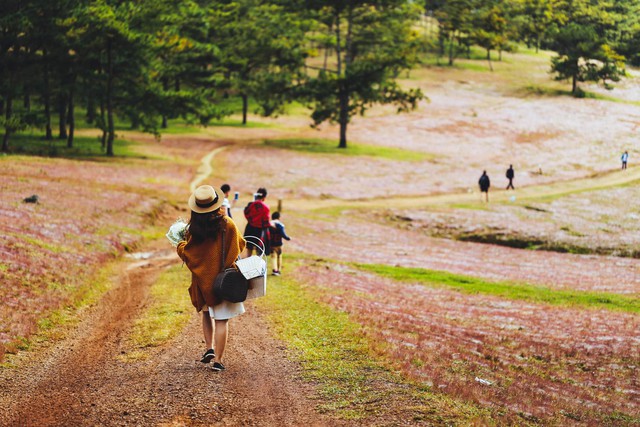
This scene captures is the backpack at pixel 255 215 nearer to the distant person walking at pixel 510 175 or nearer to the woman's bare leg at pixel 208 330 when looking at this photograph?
the woman's bare leg at pixel 208 330

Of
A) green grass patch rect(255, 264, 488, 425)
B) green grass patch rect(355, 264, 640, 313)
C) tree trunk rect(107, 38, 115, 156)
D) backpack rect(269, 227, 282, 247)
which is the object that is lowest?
green grass patch rect(355, 264, 640, 313)

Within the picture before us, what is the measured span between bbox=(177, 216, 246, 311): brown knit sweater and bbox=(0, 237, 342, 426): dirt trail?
1.48m

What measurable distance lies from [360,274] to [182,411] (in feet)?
62.4

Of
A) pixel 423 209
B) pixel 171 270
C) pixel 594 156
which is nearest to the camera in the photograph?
pixel 171 270

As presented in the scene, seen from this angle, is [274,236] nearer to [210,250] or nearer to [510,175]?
[210,250]

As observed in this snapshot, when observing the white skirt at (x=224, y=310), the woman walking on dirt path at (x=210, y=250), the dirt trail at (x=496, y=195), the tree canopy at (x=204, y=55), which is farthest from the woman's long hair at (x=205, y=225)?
the tree canopy at (x=204, y=55)

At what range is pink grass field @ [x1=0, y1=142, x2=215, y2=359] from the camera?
16.9 metres

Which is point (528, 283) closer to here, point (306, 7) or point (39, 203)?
point (39, 203)

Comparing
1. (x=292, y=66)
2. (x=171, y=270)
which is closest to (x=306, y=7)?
(x=292, y=66)

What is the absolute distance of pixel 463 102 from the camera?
12131 cm

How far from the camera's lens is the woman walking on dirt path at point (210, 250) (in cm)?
1081

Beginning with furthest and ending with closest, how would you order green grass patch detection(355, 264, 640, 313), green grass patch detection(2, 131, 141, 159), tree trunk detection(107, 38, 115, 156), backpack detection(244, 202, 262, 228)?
1. tree trunk detection(107, 38, 115, 156)
2. green grass patch detection(2, 131, 141, 159)
3. green grass patch detection(355, 264, 640, 313)
4. backpack detection(244, 202, 262, 228)

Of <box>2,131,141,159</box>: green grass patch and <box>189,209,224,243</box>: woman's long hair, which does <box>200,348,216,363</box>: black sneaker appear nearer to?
<box>189,209,224,243</box>: woman's long hair

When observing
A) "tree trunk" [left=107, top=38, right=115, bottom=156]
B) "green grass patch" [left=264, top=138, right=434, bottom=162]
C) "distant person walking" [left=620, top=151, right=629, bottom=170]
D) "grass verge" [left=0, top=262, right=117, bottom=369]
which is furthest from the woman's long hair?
"distant person walking" [left=620, top=151, right=629, bottom=170]
